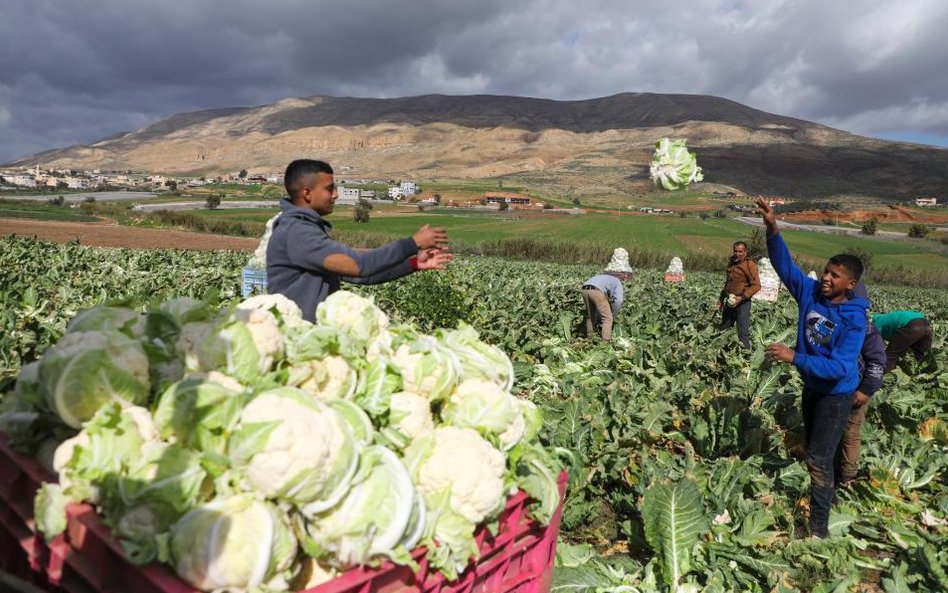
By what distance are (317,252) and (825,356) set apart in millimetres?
3771

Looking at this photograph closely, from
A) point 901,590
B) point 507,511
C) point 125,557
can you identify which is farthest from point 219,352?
point 901,590

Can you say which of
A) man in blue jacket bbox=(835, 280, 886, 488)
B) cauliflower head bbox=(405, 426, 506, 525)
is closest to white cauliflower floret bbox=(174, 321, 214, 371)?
cauliflower head bbox=(405, 426, 506, 525)

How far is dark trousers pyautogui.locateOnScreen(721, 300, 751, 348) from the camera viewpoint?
962 cm

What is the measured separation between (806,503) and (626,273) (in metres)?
5.46

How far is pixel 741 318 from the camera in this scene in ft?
31.6

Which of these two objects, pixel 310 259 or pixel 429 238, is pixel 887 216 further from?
pixel 310 259

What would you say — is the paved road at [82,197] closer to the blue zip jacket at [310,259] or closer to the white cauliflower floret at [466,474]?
the blue zip jacket at [310,259]

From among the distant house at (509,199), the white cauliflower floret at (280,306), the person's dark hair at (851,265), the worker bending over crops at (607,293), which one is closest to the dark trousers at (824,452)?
the person's dark hair at (851,265)

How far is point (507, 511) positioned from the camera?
7.65ft

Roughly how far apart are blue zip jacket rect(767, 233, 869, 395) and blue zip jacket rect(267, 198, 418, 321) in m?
3.02

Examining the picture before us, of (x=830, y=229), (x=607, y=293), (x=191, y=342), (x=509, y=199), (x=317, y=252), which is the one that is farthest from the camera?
(x=509, y=199)

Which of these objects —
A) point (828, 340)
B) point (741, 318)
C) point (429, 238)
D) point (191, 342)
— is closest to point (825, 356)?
point (828, 340)

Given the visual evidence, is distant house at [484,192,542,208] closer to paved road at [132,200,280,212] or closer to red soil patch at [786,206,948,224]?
paved road at [132,200,280,212]

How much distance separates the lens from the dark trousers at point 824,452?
14.0 feet
